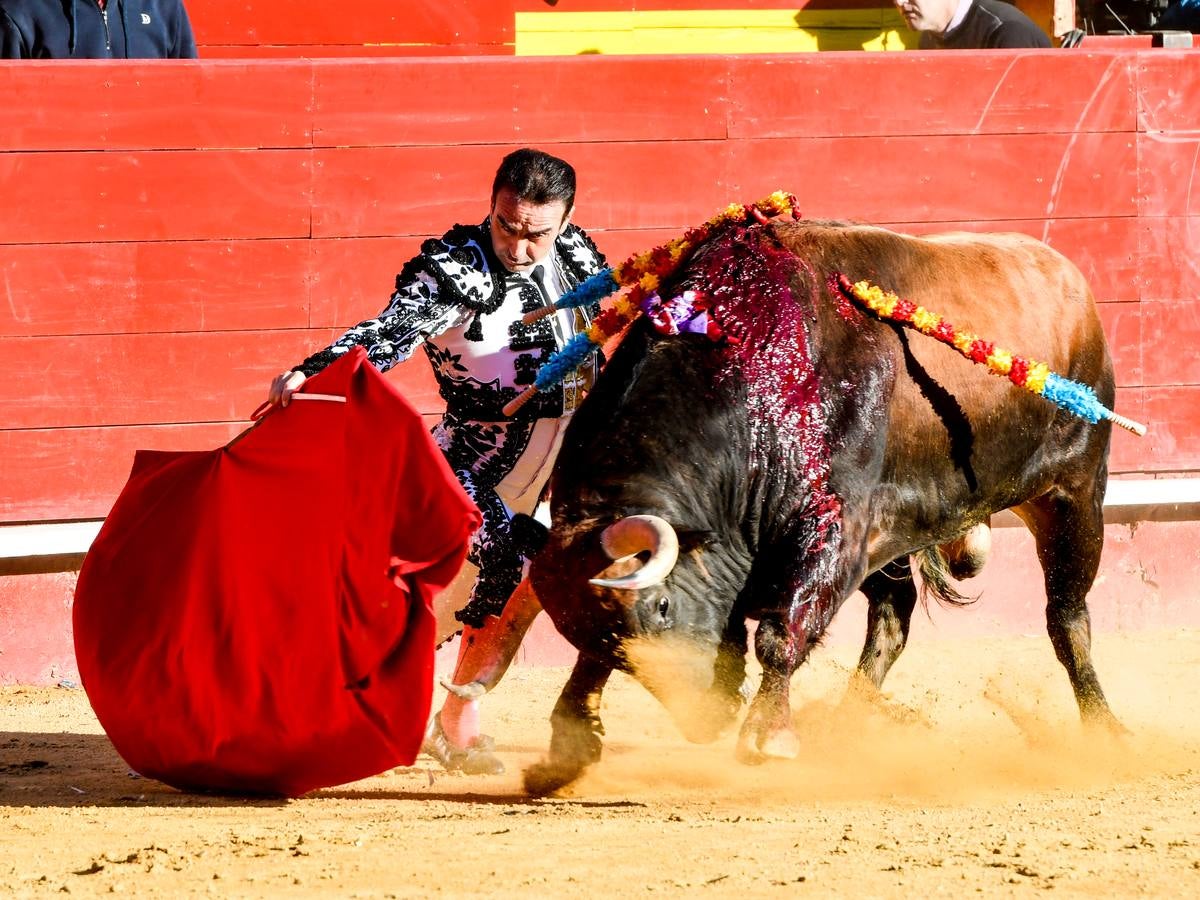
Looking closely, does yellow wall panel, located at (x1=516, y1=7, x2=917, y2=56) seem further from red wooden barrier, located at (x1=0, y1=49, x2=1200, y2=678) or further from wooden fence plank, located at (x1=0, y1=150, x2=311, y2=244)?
wooden fence plank, located at (x1=0, y1=150, x2=311, y2=244)

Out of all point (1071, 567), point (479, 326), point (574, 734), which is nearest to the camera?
point (574, 734)

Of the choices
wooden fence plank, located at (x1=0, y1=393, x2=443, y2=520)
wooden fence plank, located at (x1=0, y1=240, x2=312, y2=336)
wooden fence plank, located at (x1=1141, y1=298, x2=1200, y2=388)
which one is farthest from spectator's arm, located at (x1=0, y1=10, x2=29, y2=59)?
wooden fence plank, located at (x1=1141, y1=298, x2=1200, y2=388)

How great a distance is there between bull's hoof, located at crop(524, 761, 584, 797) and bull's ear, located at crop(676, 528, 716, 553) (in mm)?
608

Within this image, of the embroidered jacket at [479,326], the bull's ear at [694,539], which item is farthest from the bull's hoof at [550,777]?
the embroidered jacket at [479,326]

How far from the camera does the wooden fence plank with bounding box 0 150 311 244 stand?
4.86 meters

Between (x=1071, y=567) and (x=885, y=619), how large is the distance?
0.52m

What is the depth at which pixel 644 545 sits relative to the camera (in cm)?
298

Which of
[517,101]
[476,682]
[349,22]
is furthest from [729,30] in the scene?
[476,682]

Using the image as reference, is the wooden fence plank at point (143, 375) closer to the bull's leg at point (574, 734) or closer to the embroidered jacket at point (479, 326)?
the embroidered jacket at point (479, 326)

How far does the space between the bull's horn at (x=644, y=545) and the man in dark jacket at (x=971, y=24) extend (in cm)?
338

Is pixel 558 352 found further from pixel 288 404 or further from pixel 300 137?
pixel 300 137

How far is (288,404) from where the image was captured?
135 inches

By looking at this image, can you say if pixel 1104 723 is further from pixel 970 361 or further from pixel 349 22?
pixel 349 22

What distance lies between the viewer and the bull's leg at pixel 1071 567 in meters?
4.20
